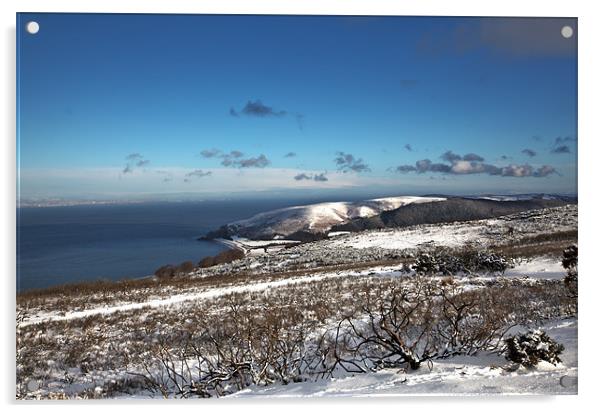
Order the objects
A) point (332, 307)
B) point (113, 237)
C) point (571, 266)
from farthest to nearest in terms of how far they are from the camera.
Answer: point (332, 307) < point (571, 266) < point (113, 237)

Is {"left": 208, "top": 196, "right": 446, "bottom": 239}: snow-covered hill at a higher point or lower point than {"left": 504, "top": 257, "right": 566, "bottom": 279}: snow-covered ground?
higher

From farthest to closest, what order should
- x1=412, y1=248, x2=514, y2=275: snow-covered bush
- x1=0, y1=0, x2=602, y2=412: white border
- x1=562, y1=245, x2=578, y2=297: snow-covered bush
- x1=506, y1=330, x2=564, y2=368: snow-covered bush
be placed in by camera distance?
x1=412, y1=248, x2=514, y2=275: snow-covered bush → x1=562, y1=245, x2=578, y2=297: snow-covered bush → x1=0, y1=0, x2=602, y2=412: white border → x1=506, y1=330, x2=564, y2=368: snow-covered bush

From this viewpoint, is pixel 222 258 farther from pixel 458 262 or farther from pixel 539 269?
pixel 539 269

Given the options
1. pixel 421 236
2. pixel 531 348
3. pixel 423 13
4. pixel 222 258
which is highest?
pixel 423 13

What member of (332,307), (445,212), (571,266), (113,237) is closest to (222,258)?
(113,237)

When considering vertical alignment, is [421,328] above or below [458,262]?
below

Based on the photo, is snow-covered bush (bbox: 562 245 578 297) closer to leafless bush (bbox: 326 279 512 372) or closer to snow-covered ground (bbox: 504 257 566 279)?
snow-covered ground (bbox: 504 257 566 279)

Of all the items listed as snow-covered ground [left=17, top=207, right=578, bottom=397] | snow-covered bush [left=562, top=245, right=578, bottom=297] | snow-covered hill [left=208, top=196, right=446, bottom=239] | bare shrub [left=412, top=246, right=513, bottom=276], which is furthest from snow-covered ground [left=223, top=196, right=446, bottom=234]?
snow-covered bush [left=562, top=245, right=578, bottom=297]
